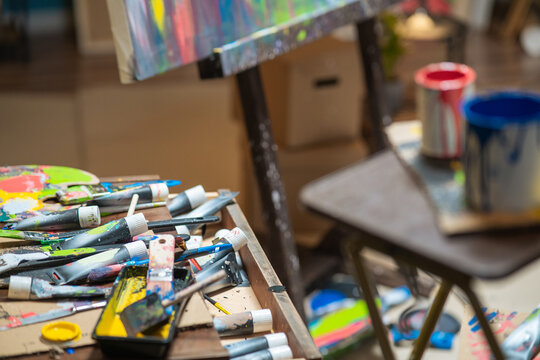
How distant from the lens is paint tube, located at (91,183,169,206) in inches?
42.8

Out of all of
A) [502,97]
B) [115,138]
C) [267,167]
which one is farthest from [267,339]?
[115,138]

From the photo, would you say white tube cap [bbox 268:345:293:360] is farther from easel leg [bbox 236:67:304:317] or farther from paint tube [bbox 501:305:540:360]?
easel leg [bbox 236:67:304:317]

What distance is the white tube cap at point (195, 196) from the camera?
1124mm

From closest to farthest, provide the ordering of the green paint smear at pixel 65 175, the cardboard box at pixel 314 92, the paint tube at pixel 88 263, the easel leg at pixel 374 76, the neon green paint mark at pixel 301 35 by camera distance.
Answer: the paint tube at pixel 88 263
the green paint smear at pixel 65 175
the neon green paint mark at pixel 301 35
the easel leg at pixel 374 76
the cardboard box at pixel 314 92

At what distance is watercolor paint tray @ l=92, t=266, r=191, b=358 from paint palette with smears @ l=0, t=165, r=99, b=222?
24 cm

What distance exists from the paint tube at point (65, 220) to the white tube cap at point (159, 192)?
0.31 ft

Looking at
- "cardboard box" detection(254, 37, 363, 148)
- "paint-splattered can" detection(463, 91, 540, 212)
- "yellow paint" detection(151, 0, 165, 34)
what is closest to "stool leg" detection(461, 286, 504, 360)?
"paint-splattered can" detection(463, 91, 540, 212)

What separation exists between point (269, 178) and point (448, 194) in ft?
2.32

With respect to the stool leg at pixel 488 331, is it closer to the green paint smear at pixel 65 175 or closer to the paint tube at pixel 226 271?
the paint tube at pixel 226 271

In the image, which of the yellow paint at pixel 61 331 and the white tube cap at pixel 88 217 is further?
the white tube cap at pixel 88 217

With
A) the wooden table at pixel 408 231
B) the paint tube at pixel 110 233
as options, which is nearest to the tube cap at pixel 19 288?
the paint tube at pixel 110 233

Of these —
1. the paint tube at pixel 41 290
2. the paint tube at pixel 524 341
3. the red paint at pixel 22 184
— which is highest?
the red paint at pixel 22 184

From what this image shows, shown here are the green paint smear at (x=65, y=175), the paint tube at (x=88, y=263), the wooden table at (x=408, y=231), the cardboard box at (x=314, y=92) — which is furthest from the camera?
the cardboard box at (x=314, y=92)

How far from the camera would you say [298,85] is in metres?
2.27
